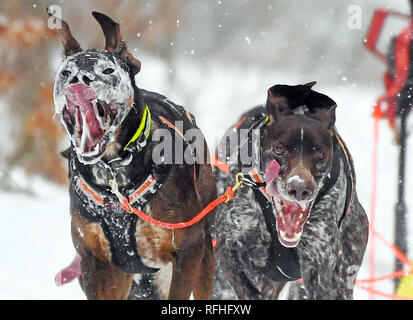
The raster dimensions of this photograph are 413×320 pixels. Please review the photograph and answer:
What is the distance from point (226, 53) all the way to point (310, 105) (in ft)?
12.4

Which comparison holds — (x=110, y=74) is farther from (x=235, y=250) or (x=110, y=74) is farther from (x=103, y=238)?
(x=235, y=250)

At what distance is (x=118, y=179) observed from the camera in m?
2.52

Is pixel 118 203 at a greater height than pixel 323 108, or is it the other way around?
pixel 323 108

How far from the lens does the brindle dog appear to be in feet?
7.80

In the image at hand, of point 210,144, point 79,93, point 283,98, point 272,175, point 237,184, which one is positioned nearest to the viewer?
point 79,93

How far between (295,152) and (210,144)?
3.53 m

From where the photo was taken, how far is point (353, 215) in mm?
2734

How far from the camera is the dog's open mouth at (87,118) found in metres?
2.25

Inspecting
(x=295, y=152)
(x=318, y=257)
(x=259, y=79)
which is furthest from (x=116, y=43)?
(x=259, y=79)

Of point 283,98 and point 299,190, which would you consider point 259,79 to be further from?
point 299,190

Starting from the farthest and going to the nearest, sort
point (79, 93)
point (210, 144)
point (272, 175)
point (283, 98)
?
point (210, 144) < point (283, 98) < point (272, 175) < point (79, 93)

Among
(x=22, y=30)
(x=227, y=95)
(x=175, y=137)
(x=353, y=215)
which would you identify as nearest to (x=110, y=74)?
(x=175, y=137)

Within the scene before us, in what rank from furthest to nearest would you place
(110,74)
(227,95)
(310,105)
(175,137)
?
(227,95)
(175,137)
(310,105)
(110,74)
